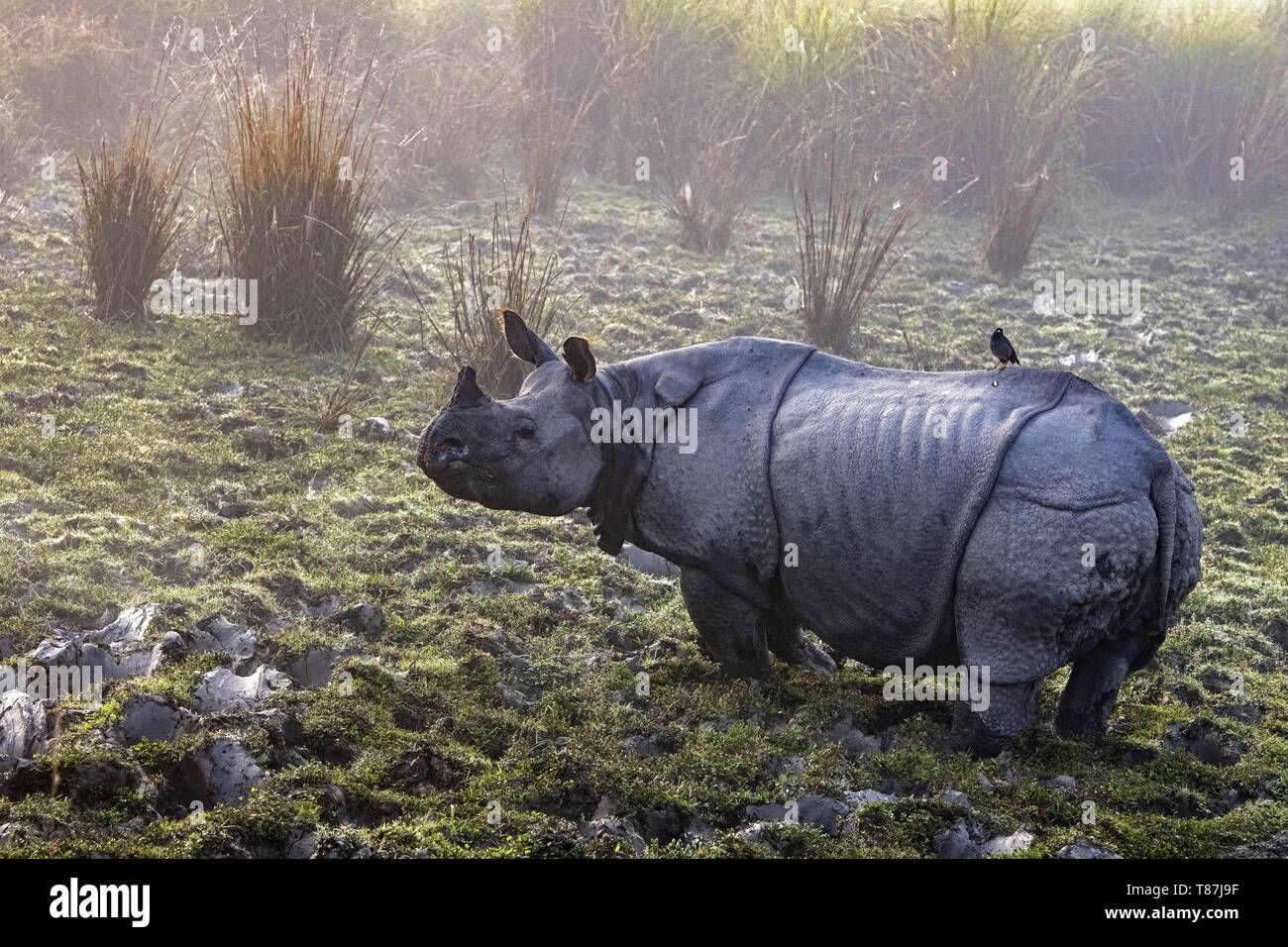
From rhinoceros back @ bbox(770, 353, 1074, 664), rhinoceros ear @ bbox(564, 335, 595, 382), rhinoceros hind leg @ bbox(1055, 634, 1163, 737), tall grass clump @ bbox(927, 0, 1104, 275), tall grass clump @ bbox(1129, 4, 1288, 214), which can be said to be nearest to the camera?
rhinoceros back @ bbox(770, 353, 1074, 664)

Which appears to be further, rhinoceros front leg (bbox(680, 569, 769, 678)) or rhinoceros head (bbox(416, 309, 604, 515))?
rhinoceros front leg (bbox(680, 569, 769, 678))

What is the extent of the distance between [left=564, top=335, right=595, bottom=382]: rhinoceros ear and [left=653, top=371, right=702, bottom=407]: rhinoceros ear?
22 cm

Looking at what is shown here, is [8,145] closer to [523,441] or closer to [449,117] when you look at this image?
[449,117]

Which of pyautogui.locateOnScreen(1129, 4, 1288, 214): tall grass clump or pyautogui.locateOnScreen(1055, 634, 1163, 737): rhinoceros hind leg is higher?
pyautogui.locateOnScreen(1129, 4, 1288, 214): tall grass clump

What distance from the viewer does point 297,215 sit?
7.52 m

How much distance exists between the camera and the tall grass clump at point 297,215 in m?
7.46

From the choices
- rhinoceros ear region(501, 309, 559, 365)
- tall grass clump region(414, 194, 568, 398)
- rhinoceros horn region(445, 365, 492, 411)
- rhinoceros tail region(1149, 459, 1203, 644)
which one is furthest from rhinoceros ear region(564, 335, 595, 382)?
tall grass clump region(414, 194, 568, 398)

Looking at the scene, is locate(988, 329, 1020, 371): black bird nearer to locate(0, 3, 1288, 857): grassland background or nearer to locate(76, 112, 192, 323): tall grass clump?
locate(0, 3, 1288, 857): grassland background

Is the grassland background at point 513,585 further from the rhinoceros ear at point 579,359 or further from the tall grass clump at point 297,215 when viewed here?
the rhinoceros ear at point 579,359

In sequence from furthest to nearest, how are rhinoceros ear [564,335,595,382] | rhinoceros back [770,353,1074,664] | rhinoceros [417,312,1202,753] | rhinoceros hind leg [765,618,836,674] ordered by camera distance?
rhinoceros hind leg [765,618,836,674]
rhinoceros ear [564,335,595,382]
rhinoceros back [770,353,1074,664]
rhinoceros [417,312,1202,753]

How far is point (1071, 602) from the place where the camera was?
14.0 feet

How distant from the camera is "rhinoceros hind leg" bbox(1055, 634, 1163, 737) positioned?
Answer: 4570mm

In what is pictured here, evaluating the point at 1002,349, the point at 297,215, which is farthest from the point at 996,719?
the point at 297,215
